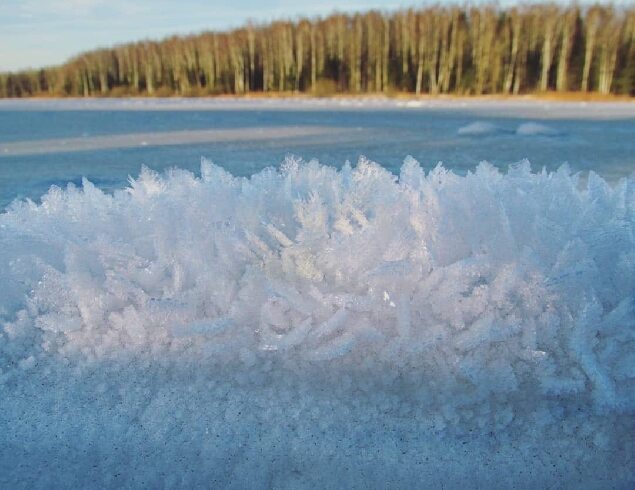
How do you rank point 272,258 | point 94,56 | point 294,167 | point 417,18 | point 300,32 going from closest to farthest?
point 272,258, point 294,167, point 417,18, point 300,32, point 94,56

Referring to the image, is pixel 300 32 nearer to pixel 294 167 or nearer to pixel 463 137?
pixel 463 137

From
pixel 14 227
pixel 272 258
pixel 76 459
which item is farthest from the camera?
pixel 14 227

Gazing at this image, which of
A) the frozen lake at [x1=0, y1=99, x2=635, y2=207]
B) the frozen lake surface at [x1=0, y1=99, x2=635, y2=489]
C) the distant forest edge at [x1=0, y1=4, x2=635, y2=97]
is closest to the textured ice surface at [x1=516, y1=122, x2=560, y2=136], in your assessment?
the frozen lake at [x1=0, y1=99, x2=635, y2=207]

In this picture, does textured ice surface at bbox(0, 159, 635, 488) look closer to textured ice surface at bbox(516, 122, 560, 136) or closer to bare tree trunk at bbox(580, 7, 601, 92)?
textured ice surface at bbox(516, 122, 560, 136)

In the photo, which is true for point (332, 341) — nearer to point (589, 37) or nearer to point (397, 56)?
point (589, 37)

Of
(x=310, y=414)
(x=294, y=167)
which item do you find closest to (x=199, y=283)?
(x=310, y=414)

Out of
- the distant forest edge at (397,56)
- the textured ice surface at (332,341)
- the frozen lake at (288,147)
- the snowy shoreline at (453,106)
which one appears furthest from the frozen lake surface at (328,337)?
the distant forest edge at (397,56)


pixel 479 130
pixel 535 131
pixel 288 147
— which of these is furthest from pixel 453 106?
pixel 288 147
